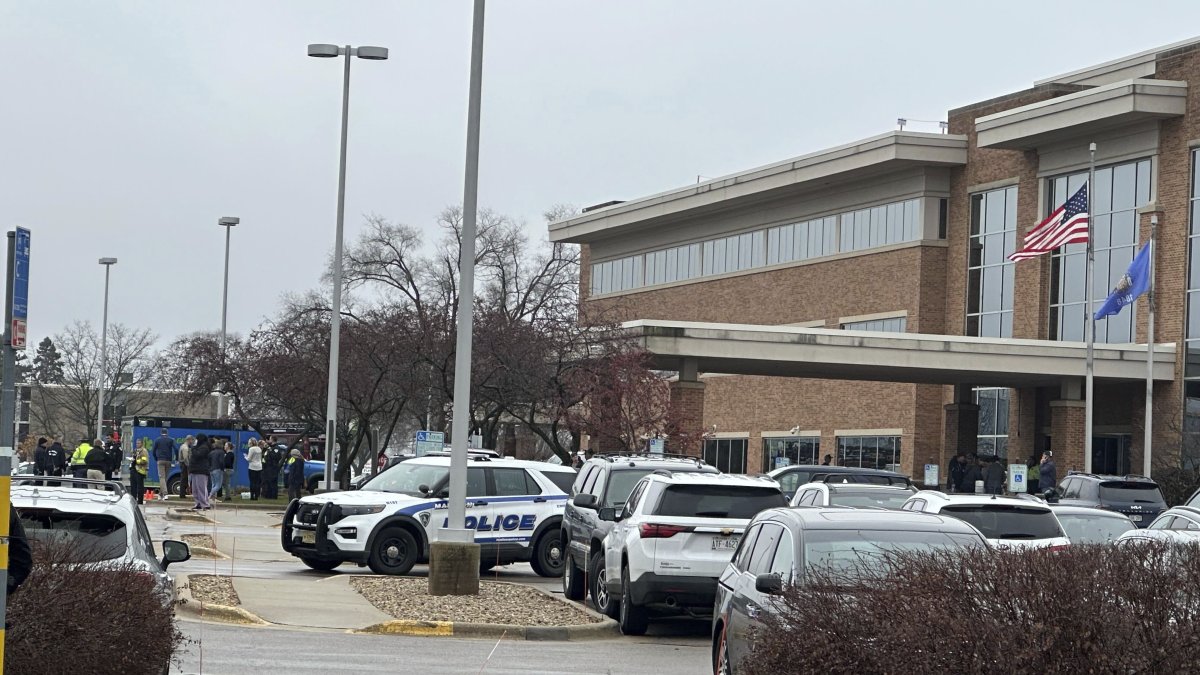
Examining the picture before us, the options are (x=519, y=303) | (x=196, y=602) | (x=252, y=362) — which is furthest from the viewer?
(x=519, y=303)

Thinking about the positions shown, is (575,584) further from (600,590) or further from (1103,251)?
(1103,251)

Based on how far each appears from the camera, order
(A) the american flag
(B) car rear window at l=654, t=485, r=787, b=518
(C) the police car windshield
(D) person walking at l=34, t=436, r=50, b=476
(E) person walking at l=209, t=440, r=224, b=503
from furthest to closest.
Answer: (E) person walking at l=209, t=440, r=224, b=503 < (D) person walking at l=34, t=436, r=50, b=476 < (A) the american flag < (C) the police car windshield < (B) car rear window at l=654, t=485, r=787, b=518

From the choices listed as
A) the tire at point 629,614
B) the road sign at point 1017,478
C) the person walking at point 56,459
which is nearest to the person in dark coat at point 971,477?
the road sign at point 1017,478

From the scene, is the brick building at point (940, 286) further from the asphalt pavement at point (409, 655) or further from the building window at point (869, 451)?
the asphalt pavement at point (409, 655)

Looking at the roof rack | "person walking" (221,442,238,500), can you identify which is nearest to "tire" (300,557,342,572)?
the roof rack

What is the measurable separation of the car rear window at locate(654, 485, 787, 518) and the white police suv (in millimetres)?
6821

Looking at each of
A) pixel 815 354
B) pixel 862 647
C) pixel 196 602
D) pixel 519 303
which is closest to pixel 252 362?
pixel 815 354

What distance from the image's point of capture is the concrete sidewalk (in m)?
17.7

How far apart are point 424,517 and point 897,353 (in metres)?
28.3

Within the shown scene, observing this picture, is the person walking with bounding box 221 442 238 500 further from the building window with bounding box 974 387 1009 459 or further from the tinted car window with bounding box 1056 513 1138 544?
the tinted car window with bounding box 1056 513 1138 544

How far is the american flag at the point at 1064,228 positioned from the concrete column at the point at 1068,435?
9.62m

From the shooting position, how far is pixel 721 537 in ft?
55.6

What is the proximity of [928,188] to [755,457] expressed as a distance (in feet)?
46.8

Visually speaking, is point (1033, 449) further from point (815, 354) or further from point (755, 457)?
point (755, 457)
